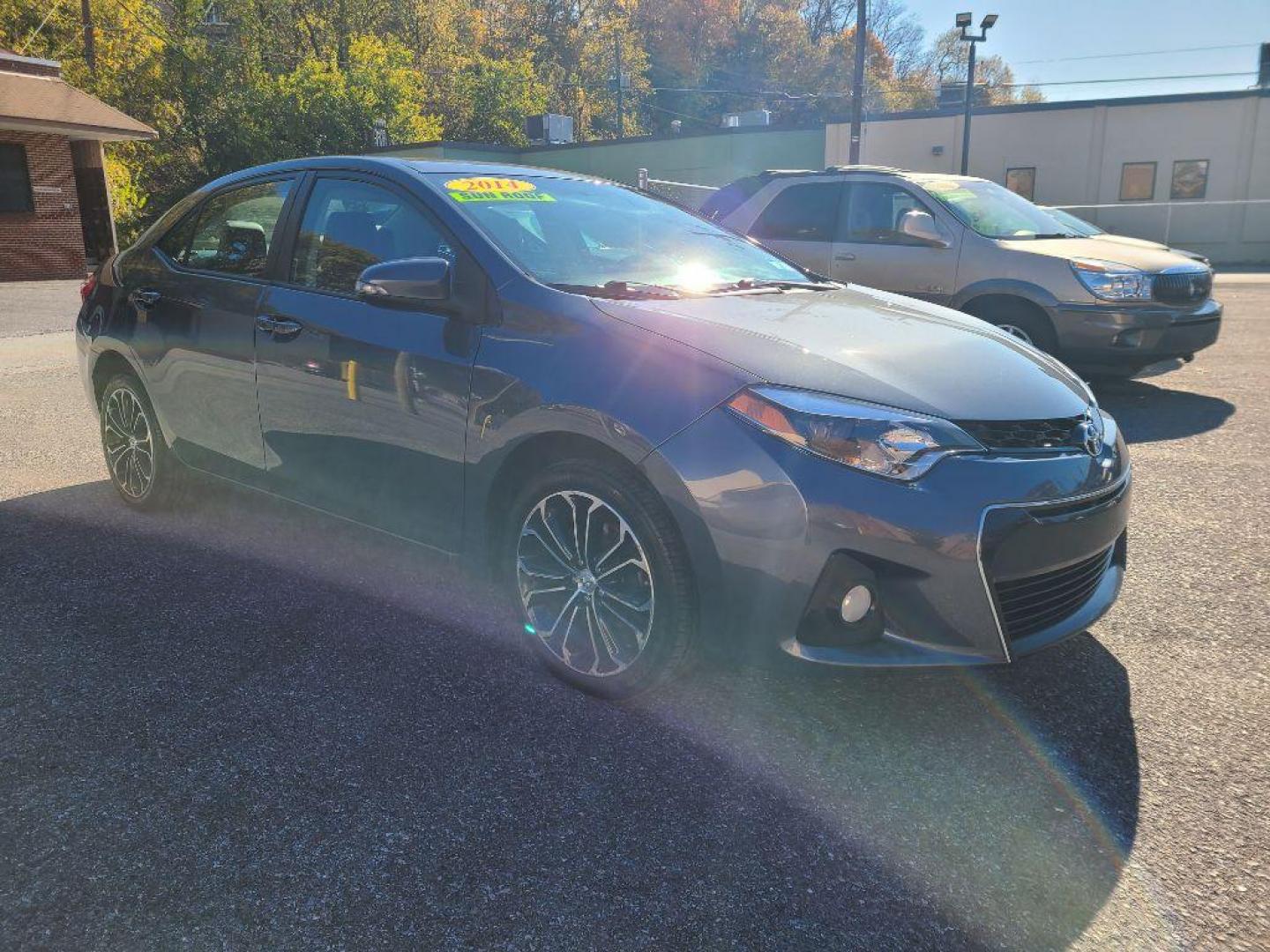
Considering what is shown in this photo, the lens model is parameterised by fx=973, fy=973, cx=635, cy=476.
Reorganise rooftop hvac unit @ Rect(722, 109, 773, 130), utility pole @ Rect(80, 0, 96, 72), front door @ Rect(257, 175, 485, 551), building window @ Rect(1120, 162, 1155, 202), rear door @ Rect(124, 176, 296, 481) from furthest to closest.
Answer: rooftop hvac unit @ Rect(722, 109, 773, 130), utility pole @ Rect(80, 0, 96, 72), building window @ Rect(1120, 162, 1155, 202), rear door @ Rect(124, 176, 296, 481), front door @ Rect(257, 175, 485, 551)

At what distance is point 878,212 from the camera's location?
802cm

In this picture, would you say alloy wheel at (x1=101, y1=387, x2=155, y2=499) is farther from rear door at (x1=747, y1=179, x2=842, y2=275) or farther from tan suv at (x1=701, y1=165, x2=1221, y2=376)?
rear door at (x1=747, y1=179, x2=842, y2=275)

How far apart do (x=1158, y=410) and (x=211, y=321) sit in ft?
21.2

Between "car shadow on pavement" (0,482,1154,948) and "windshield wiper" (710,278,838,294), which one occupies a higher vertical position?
"windshield wiper" (710,278,838,294)

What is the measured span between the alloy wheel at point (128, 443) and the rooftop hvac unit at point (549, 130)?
35.7 metres

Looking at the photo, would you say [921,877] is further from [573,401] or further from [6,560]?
[6,560]

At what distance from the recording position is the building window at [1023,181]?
2861cm

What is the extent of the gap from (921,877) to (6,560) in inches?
155

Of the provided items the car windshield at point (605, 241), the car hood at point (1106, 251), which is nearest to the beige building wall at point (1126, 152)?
the car hood at point (1106, 251)

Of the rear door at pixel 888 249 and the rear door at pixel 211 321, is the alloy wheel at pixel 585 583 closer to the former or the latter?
the rear door at pixel 211 321

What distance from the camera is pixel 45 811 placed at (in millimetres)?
2428

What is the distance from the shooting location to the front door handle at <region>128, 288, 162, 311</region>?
4426 mm

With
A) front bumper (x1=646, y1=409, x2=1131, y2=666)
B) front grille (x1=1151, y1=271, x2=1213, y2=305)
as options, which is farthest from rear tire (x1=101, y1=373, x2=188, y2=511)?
front grille (x1=1151, y1=271, x2=1213, y2=305)

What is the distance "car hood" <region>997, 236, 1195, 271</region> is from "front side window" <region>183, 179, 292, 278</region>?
5512 mm
